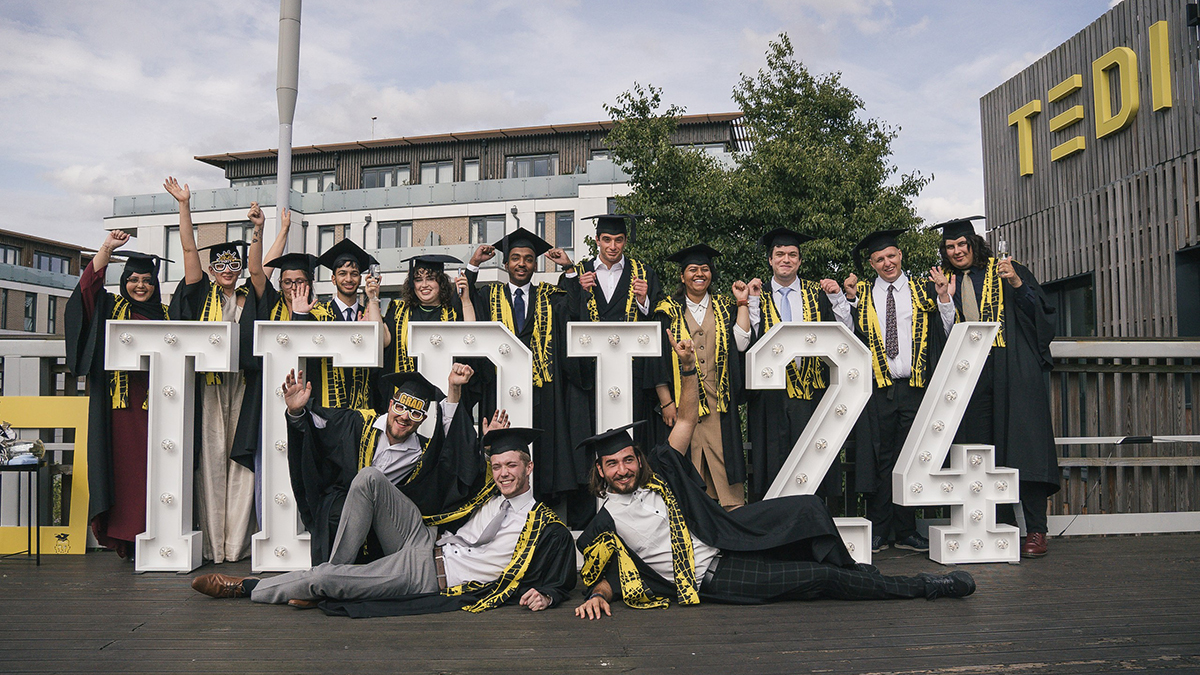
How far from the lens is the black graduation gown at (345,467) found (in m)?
4.45

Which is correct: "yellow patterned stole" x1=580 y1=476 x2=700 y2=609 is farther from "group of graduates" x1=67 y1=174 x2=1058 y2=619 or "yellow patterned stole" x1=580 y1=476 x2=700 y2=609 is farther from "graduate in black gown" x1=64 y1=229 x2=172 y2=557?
"graduate in black gown" x1=64 y1=229 x2=172 y2=557

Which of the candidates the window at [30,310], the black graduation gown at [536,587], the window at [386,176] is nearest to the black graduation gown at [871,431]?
the black graduation gown at [536,587]

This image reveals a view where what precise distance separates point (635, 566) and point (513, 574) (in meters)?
0.60

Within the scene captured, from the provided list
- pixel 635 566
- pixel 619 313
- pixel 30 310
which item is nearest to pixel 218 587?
pixel 635 566

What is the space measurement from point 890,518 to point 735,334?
165 cm

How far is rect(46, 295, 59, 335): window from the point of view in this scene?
130 ft

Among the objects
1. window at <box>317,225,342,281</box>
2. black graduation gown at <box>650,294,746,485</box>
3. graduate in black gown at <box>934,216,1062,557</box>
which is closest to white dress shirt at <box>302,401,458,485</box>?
black graduation gown at <box>650,294,746,485</box>

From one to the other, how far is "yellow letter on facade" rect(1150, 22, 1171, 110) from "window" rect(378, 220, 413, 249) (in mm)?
23531

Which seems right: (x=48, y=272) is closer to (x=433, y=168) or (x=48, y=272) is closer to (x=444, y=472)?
(x=433, y=168)

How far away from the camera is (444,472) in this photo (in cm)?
447

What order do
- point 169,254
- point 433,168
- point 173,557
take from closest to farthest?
point 173,557, point 169,254, point 433,168

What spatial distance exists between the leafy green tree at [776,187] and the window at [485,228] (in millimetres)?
15079

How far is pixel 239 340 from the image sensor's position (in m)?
5.09

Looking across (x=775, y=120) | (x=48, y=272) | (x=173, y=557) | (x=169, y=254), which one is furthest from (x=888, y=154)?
(x=48, y=272)
